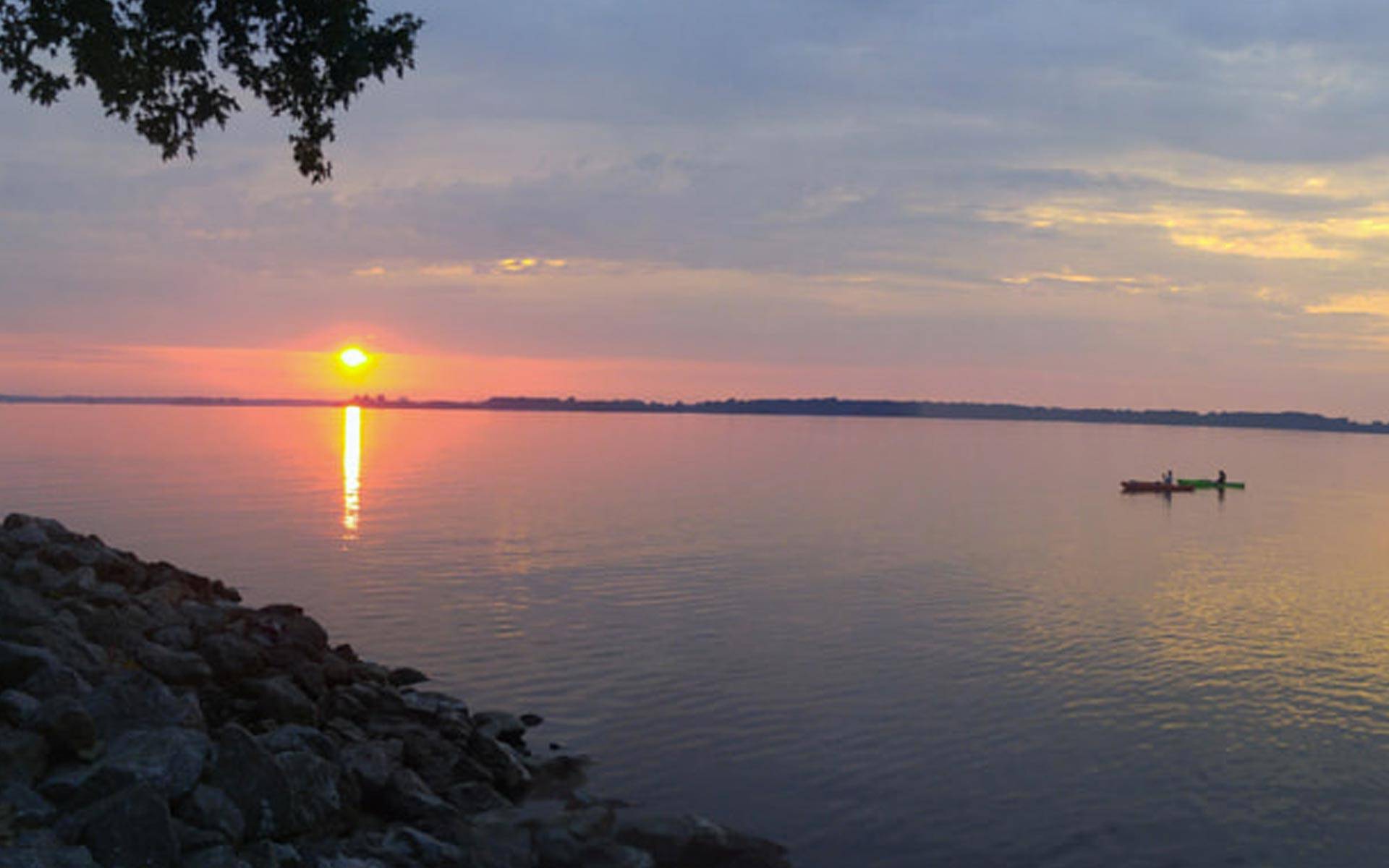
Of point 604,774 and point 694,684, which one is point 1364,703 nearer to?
point 694,684

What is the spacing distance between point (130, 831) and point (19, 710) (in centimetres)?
301

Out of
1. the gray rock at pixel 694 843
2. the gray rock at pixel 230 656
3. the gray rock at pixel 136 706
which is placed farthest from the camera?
the gray rock at pixel 230 656

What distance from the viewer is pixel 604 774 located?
70.2 feet

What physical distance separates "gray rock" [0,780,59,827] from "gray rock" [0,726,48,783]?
25cm

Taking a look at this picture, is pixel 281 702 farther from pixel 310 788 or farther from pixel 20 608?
pixel 20 608

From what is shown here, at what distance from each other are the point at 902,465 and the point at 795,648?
110 meters

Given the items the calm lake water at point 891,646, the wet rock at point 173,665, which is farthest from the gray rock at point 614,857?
the wet rock at point 173,665

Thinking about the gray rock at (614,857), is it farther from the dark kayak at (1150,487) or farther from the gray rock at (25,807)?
the dark kayak at (1150,487)

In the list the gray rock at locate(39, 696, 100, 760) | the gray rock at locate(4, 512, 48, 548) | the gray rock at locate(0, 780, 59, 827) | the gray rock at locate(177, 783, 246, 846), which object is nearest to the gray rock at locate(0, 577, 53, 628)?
the gray rock at locate(39, 696, 100, 760)

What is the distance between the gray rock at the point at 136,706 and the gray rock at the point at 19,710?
810mm

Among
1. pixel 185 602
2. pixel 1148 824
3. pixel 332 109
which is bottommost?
pixel 1148 824

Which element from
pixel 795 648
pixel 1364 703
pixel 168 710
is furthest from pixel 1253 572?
pixel 168 710

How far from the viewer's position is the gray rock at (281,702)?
61.8 feet

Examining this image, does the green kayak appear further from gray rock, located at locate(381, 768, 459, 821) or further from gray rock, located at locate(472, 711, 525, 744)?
gray rock, located at locate(381, 768, 459, 821)
